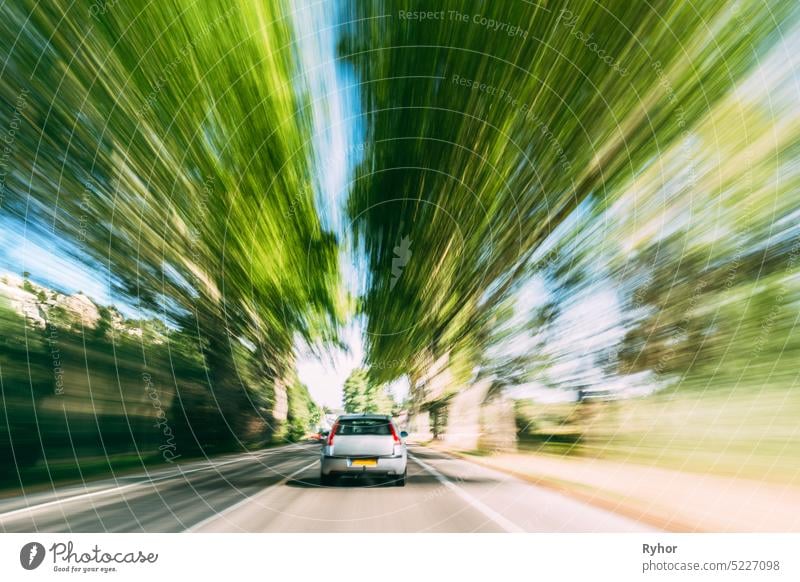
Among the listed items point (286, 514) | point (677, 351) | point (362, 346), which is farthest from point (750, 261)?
point (286, 514)

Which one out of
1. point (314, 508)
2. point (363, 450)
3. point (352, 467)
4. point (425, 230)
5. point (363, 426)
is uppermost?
point (425, 230)

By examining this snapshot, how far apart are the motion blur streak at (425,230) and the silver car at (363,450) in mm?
519

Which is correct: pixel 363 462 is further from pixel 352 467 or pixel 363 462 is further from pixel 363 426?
pixel 363 426

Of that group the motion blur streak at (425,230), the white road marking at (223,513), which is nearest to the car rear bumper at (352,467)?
the motion blur streak at (425,230)

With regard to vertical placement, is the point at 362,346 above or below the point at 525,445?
above

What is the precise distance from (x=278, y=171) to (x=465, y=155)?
2544mm

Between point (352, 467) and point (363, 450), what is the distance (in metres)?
0.36

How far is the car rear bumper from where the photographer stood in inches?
400

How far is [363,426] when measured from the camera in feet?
35.3

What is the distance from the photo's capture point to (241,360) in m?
10.1

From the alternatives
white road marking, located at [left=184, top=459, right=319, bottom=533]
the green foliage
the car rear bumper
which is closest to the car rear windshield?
the car rear bumper

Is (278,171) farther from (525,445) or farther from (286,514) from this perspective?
(525,445)

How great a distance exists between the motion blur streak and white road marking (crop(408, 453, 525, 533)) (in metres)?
0.12

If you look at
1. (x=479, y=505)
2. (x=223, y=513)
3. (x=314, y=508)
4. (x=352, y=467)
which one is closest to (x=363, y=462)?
(x=352, y=467)
